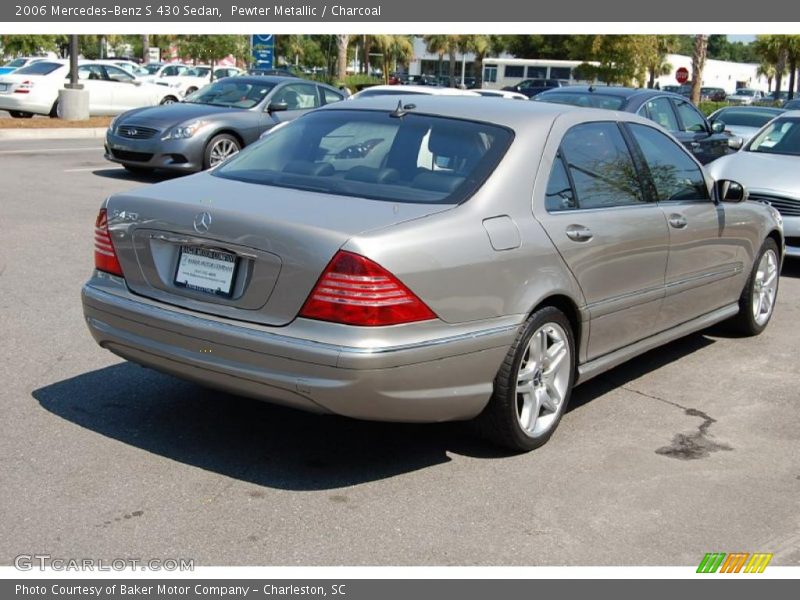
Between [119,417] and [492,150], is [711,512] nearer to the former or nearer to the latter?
[492,150]

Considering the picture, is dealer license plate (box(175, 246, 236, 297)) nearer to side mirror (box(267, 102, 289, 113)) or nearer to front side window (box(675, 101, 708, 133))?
front side window (box(675, 101, 708, 133))

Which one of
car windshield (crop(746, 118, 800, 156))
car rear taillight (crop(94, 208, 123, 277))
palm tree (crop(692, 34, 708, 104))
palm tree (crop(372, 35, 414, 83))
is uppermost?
palm tree (crop(372, 35, 414, 83))

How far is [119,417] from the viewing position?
531cm

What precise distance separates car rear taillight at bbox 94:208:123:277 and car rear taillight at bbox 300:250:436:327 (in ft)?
3.80

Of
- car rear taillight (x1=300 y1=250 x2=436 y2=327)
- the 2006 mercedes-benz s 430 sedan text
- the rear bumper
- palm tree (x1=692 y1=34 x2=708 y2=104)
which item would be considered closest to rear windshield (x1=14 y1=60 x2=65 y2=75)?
palm tree (x1=692 y1=34 x2=708 y2=104)

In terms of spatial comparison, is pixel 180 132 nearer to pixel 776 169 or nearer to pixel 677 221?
pixel 776 169

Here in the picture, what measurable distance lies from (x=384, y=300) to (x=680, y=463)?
183 cm

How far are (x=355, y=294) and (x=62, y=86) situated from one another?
22.5 m

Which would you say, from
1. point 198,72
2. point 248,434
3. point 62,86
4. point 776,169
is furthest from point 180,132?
point 198,72

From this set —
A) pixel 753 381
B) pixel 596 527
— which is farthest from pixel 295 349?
pixel 753 381

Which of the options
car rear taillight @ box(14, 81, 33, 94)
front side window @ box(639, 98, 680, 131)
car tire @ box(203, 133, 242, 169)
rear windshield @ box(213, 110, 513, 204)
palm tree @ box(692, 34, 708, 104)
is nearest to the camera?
rear windshield @ box(213, 110, 513, 204)

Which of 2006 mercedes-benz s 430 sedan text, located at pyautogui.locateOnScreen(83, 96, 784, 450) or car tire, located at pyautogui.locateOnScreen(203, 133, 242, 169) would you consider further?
car tire, located at pyautogui.locateOnScreen(203, 133, 242, 169)

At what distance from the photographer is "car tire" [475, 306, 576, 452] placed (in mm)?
4859

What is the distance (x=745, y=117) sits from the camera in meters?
22.4
